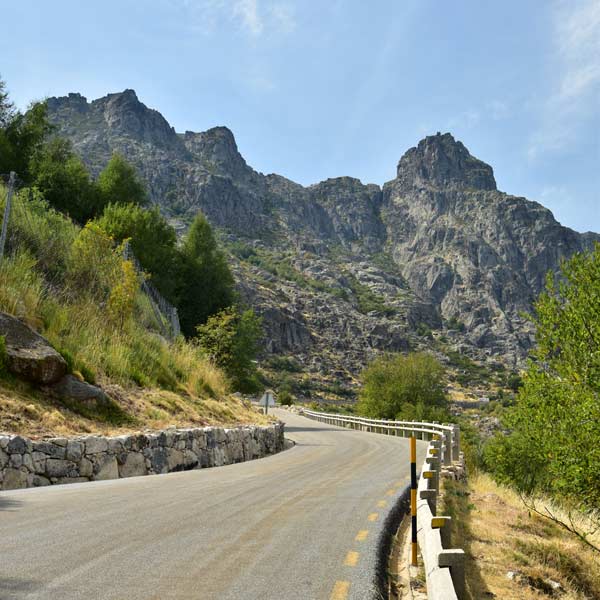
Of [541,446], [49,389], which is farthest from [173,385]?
[541,446]

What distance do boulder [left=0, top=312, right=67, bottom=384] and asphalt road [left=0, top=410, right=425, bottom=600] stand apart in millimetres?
3546

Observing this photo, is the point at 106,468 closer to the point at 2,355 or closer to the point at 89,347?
the point at 2,355

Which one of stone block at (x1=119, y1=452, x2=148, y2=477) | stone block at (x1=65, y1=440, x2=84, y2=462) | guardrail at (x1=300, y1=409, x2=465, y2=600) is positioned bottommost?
stone block at (x1=119, y1=452, x2=148, y2=477)

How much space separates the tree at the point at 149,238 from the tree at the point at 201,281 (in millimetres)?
1549

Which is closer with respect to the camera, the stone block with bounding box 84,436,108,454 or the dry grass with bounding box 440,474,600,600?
the dry grass with bounding box 440,474,600,600

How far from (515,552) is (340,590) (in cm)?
485

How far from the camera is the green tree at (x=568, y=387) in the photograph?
15.6 m

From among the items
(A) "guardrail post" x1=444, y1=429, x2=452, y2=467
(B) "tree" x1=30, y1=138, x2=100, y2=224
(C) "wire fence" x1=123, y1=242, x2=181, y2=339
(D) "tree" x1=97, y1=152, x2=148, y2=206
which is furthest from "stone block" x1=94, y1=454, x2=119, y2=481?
(D) "tree" x1=97, y1=152, x2=148, y2=206

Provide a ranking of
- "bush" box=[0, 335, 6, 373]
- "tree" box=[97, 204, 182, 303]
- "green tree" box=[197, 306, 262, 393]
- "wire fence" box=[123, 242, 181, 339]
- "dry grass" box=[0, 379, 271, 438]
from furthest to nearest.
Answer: "green tree" box=[197, 306, 262, 393], "tree" box=[97, 204, 182, 303], "wire fence" box=[123, 242, 181, 339], "bush" box=[0, 335, 6, 373], "dry grass" box=[0, 379, 271, 438]

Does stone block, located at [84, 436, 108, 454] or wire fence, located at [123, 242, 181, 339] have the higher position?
wire fence, located at [123, 242, 181, 339]

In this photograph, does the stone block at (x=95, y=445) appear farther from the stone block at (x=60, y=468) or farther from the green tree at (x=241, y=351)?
the green tree at (x=241, y=351)

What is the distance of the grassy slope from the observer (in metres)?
11.9

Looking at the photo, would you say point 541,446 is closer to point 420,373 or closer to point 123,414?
point 123,414

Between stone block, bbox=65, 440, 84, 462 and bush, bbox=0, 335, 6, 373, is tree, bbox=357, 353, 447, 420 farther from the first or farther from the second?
stone block, bbox=65, 440, 84, 462
